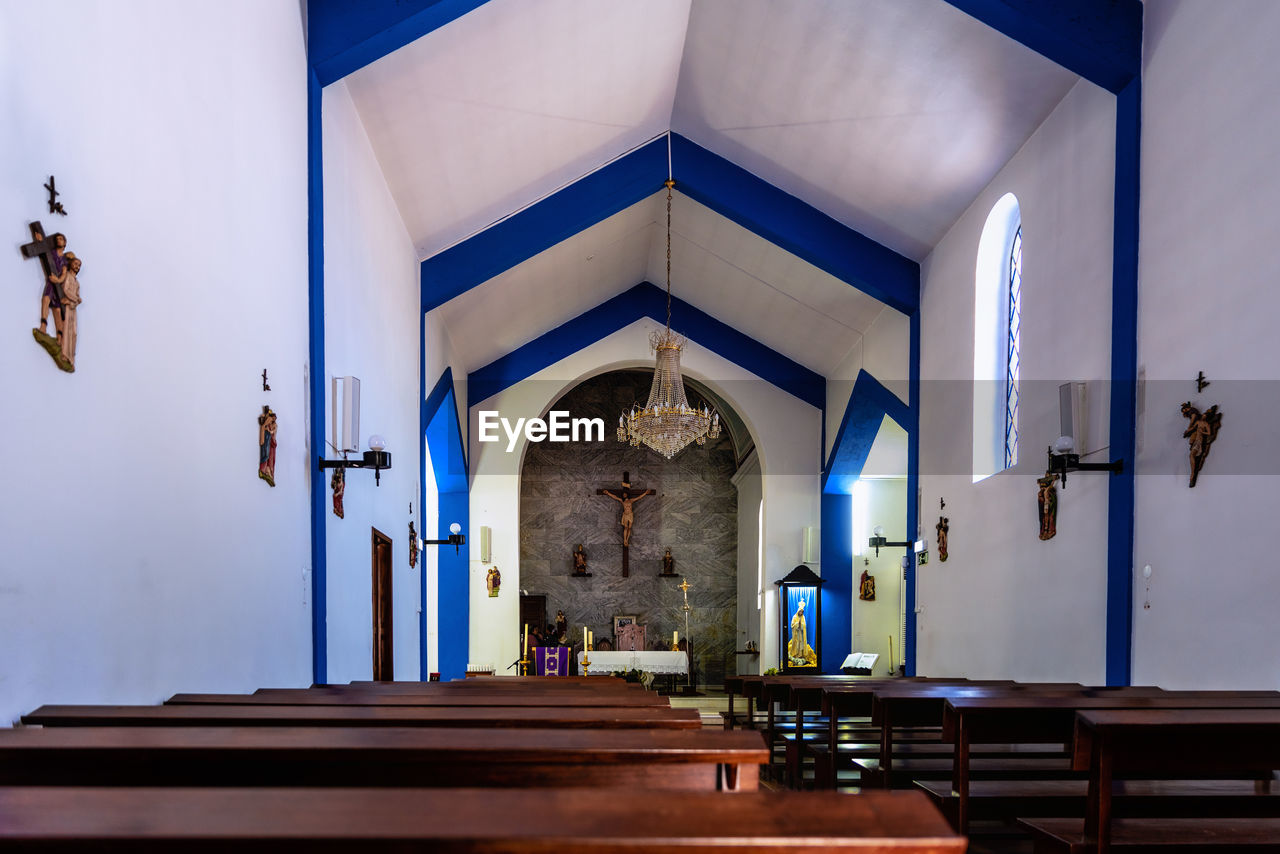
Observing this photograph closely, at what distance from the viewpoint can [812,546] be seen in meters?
13.8

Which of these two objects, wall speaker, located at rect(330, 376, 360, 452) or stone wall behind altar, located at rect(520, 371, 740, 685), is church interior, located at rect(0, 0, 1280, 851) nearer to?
wall speaker, located at rect(330, 376, 360, 452)

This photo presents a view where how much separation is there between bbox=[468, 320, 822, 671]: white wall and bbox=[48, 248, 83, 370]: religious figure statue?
1098 cm

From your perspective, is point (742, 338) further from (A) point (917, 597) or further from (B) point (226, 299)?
(B) point (226, 299)

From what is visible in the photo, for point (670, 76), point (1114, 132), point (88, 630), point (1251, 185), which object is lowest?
point (88, 630)

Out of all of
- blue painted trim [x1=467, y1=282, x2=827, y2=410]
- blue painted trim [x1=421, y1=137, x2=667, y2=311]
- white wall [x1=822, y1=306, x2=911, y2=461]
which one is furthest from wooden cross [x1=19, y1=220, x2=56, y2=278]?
blue painted trim [x1=467, y1=282, x2=827, y2=410]

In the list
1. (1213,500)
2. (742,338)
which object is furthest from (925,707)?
(742,338)

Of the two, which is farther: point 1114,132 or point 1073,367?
point 1073,367

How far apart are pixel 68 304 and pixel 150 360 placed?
0.62 metres

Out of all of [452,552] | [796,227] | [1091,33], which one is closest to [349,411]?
[1091,33]

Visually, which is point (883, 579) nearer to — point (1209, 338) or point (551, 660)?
point (551, 660)

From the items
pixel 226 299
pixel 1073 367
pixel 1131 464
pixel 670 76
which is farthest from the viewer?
pixel 670 76

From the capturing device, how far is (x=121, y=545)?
3.10 meters

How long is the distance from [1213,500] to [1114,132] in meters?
2.24

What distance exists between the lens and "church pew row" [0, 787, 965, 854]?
1.01 metres
